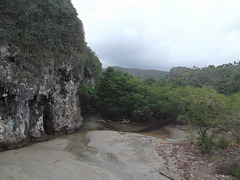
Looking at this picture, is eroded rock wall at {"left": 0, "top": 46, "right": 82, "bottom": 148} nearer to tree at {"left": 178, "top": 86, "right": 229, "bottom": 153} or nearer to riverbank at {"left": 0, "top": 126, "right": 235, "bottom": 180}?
riverbank at {"left": 0, "top": 126, "right": 235, "bottom": 180}

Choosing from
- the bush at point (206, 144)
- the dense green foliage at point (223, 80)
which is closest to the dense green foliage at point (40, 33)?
the bush at point (206, 144)

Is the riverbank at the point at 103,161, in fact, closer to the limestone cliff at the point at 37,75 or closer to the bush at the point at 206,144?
the bush at the point at 206,144

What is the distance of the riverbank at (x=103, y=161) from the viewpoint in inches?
365

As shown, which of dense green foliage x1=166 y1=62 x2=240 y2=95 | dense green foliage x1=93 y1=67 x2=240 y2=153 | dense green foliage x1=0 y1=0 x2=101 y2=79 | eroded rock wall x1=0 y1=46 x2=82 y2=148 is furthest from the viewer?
dense green foliage x1=166 y1=62 x2=240 y2=95

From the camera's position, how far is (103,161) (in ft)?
38.2

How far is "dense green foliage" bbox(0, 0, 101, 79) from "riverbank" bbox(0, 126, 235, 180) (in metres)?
7.16

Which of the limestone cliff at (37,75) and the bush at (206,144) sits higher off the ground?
the limestone cliff at (37,75)

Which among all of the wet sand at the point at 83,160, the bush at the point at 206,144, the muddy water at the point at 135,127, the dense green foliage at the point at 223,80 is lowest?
the muddy water at the point at 135,127

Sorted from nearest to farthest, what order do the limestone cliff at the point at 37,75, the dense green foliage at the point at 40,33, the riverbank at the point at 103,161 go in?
the riverbank at the point at 103,161 → the limestone cliff at the point at 37,75 → the dense green foliage at the point at 40,33

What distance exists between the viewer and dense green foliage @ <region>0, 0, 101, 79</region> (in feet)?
44.9

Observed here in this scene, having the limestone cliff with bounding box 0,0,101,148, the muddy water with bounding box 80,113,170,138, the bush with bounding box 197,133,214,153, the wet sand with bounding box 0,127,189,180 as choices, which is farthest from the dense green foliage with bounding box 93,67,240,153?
the limestone cliff with bounding box 0,0,101,148

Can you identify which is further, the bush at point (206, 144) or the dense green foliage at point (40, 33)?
the dense green foliage at point (40, 33)

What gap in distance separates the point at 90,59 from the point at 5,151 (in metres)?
41.5

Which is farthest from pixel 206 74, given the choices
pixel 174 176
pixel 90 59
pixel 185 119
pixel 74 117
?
pixel 174 176
